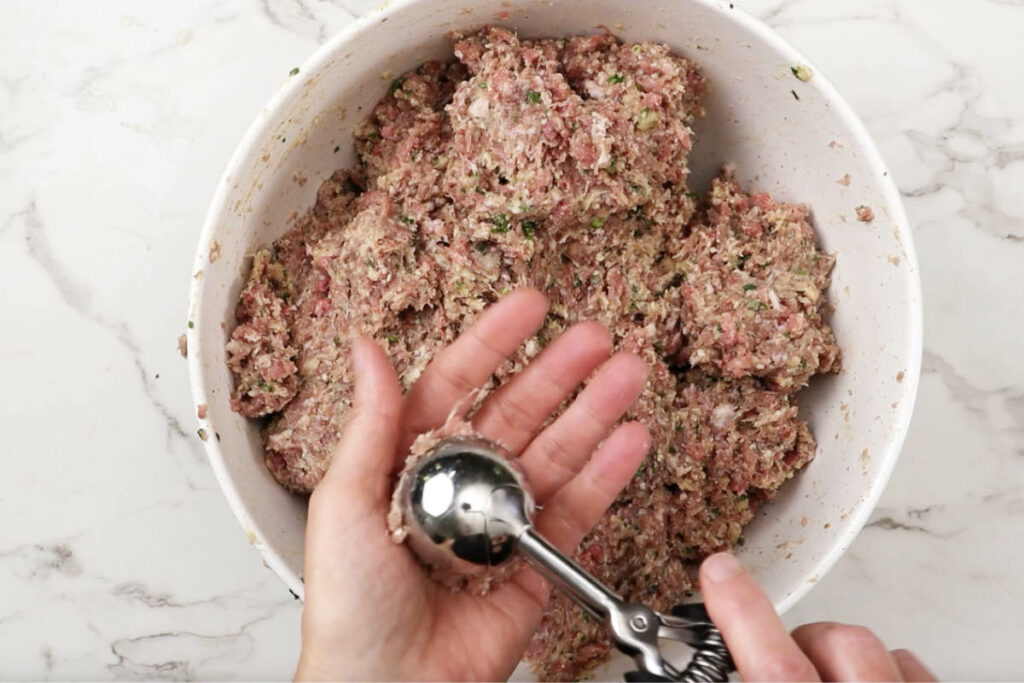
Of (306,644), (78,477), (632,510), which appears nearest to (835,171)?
(632,510)

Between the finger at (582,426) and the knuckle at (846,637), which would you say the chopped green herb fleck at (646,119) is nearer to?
the finger at (582,426)

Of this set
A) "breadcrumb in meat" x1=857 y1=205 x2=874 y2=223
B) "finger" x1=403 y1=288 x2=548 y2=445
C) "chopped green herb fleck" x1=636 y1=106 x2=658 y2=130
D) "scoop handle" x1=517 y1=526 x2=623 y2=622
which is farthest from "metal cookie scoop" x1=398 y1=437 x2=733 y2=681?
"breadcrumb in meat" x1=857 y1=205 x2=874 y2=223

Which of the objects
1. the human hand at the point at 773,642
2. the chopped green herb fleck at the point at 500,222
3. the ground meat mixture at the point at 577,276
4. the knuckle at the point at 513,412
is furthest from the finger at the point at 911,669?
the chopped green herb fleck at the point at 500,222

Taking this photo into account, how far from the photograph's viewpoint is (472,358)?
1530mm

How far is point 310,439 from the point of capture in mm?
1620

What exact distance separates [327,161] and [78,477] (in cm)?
93

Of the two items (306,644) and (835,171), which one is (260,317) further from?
(835,171)

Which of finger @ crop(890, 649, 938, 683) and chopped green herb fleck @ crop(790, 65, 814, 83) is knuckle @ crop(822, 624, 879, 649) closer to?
finger @ crop(890, 649, 938, 683)

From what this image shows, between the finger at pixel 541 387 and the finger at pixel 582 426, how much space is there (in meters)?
0.03

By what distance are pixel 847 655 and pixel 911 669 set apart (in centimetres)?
20

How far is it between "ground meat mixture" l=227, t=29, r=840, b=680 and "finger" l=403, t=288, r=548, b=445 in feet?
0.25

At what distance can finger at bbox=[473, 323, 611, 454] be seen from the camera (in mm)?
1548

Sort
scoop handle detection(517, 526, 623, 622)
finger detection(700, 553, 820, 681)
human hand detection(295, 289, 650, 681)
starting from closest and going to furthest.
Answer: finger detection(700, 553, 820, 681)
scoop handle detection(517, 526, 623, 622)
human hand detection(295, 289, 650, 681)

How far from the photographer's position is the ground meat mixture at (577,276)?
1.60 meters
